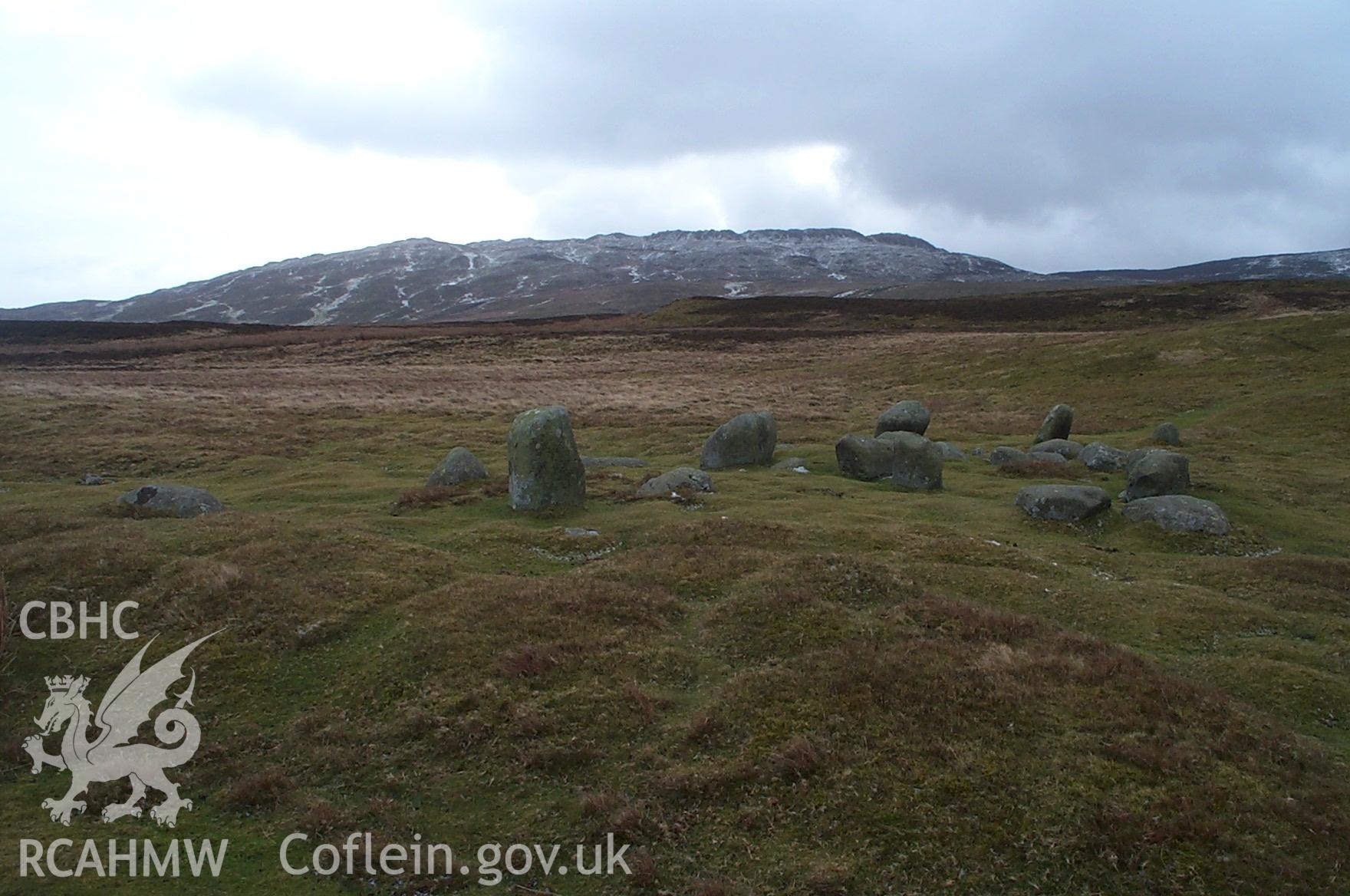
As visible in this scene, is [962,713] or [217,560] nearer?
[962,713]

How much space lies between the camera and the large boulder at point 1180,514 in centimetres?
2322

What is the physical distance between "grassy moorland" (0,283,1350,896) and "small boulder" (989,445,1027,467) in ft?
3.72

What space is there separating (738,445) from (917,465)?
781 cm

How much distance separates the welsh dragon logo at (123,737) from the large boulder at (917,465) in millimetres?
24068

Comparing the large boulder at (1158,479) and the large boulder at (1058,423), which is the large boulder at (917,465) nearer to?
the large boulder at (1158,479)

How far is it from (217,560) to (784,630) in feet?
44.6

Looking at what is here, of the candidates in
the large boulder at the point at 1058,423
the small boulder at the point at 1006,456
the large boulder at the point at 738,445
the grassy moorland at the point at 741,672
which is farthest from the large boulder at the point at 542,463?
the large boulder at the point at 1058,423

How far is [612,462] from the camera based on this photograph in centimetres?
3444

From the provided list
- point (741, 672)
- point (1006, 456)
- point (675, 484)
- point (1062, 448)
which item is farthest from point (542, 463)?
point (1062, 448)

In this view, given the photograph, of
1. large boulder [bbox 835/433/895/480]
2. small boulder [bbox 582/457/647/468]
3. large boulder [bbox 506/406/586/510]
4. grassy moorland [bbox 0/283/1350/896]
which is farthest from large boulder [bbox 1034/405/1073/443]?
large boulder [bbox 506/406/586/510]

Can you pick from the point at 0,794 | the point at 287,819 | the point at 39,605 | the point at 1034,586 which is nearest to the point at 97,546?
the point at 39,605

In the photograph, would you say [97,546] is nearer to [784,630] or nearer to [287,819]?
[287,819]

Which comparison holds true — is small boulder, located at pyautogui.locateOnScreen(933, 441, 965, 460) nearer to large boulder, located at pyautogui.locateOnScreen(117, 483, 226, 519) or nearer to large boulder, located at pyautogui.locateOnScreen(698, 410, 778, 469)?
large boulder, located at pyautogui.locateOnScreen(698, 410, 778, 469)

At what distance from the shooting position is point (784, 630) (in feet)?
51.3
